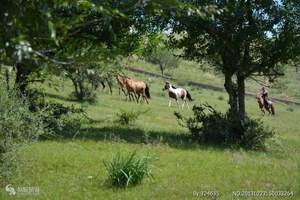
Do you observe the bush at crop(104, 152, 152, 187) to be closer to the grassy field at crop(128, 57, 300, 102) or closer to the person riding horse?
the person riding horse

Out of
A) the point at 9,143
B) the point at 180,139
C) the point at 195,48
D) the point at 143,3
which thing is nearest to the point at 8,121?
the point at 9,143

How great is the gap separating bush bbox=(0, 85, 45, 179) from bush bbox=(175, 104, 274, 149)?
30.3 ft

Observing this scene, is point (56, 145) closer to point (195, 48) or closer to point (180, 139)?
point (180, 139)

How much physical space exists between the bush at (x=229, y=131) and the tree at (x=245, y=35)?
0.49m

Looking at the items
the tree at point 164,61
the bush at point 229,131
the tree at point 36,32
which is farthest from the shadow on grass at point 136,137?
the tree at point 164,61

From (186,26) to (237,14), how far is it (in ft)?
6.60

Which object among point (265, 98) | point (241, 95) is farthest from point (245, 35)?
point (265, 98)

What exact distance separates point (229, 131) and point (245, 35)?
11.7 ft

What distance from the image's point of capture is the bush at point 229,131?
734 inches

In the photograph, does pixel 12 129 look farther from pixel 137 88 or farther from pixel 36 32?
pixel 137 88

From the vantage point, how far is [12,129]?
35.5 feet

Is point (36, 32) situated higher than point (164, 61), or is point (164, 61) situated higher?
point (164, 61)

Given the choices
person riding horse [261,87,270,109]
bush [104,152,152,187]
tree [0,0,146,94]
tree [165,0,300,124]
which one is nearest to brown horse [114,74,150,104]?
person riding horse [261,87,270,109]

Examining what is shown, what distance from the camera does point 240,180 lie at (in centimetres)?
1245
